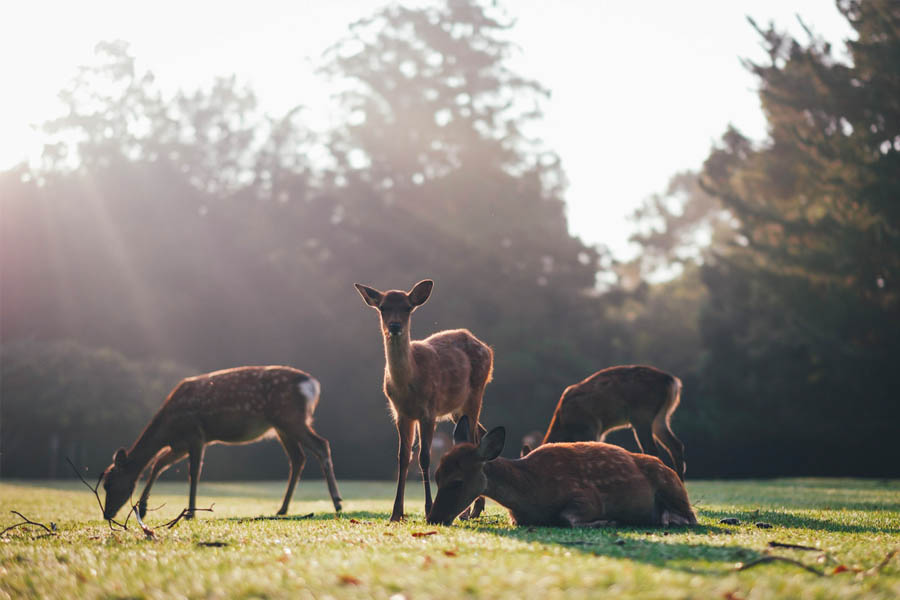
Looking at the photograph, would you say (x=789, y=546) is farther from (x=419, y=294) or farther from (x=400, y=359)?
(x=419, y=294)

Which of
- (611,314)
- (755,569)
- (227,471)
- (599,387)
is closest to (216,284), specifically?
(227,471)

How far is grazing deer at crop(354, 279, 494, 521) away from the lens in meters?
7.39

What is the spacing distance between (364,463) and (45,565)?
1021 inches

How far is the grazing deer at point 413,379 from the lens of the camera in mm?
7395

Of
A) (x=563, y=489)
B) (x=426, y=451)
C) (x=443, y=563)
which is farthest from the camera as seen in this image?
(x=426, y=451)

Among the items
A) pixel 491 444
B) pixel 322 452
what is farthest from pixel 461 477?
pixel 322 452

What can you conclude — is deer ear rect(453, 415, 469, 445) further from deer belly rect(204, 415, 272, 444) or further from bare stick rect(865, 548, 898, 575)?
deer belly rect(204, 415, 272, 444)

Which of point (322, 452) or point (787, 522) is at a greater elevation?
point (322, 452)

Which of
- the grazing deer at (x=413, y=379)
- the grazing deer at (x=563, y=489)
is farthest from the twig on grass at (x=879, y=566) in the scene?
the grazing deer at (x=413, y=379)

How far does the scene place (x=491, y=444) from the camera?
6.07 metres

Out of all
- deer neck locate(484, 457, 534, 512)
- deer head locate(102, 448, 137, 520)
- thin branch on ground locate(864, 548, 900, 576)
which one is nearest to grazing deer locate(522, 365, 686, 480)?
deer neck locate(484, 457, 534, 512)

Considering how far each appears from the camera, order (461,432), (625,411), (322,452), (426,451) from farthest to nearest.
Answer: (625,411) → (322,452) → (426,451) → (461,432)

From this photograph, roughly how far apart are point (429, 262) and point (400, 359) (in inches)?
995

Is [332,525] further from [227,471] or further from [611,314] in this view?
[611,314]
